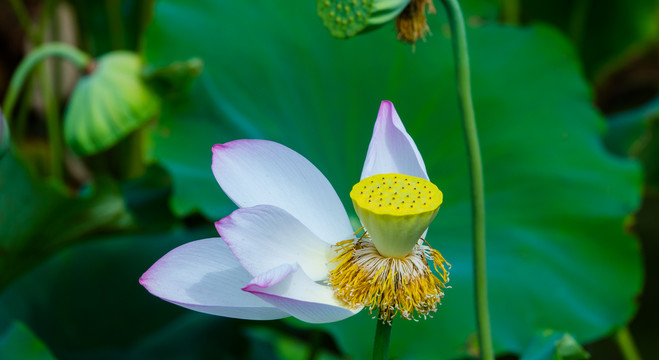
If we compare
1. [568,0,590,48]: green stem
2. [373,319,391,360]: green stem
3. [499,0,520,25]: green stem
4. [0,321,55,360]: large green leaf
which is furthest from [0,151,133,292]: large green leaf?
[568,0,590,48]: green stem

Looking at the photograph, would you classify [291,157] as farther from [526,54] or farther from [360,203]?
[526,54]

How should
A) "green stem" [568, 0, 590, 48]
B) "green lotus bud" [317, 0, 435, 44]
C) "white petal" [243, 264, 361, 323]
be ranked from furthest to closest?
"green stem" [568, 0, 590, 48] < "green lotus bud" [317, 0, 435, 44] < "white petal" [243, 264, 361, 323]

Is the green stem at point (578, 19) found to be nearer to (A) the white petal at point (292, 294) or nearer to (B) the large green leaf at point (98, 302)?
(B) the large green leaf at point (98, 302)

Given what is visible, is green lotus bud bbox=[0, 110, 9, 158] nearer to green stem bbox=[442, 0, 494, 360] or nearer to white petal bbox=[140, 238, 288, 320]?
white petal bbox=[140, 238, 288, 320]

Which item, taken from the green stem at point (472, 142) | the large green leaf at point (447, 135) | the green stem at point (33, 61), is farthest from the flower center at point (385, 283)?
the green stem at point (33, 61)

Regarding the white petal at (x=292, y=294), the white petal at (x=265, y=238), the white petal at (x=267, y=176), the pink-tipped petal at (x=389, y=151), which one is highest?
the pink-tipped petal at (x=389, y=151)

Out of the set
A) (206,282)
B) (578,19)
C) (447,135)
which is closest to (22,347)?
(206,282)
